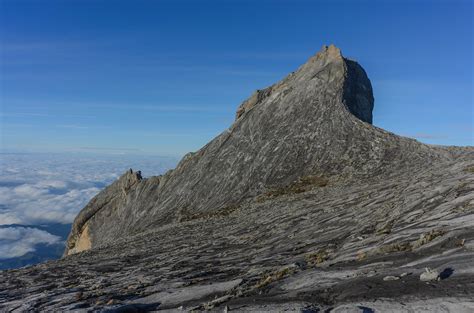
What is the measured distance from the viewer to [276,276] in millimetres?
16594

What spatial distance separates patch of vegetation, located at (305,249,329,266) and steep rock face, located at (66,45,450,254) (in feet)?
96.7

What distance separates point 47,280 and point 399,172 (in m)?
37.3

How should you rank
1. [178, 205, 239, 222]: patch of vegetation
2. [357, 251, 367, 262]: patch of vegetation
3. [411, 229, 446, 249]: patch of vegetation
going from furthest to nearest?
[178, 205, 239, 222]: patch of vegetation
[357, 251, 367, 262]: patch of vegetation
[411, 229, 446, 249]: patch of vegetation

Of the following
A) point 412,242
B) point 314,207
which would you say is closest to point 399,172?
point 314,207

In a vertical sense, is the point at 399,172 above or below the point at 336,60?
below

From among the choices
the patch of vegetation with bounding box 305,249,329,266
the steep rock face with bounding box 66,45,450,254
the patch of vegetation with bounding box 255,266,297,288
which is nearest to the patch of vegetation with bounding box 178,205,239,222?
the steep rock face with bounding box 66,45,450,254

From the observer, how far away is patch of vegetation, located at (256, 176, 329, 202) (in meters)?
48.6

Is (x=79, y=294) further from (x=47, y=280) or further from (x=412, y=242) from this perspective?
(x=412, y=242)

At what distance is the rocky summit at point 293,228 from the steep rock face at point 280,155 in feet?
0.76

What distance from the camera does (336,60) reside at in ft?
232

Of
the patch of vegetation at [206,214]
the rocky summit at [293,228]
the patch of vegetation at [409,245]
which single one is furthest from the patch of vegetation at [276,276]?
the patch of vegetation at [206,214]

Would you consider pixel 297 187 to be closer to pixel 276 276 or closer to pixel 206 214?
pixel 206 214

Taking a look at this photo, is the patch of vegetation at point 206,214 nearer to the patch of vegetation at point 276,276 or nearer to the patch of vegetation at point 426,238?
the patch of vegetation at point 276,276

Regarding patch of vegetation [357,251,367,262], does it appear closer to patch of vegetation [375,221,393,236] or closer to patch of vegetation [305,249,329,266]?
patch of vegetation [305,249,329,266]
